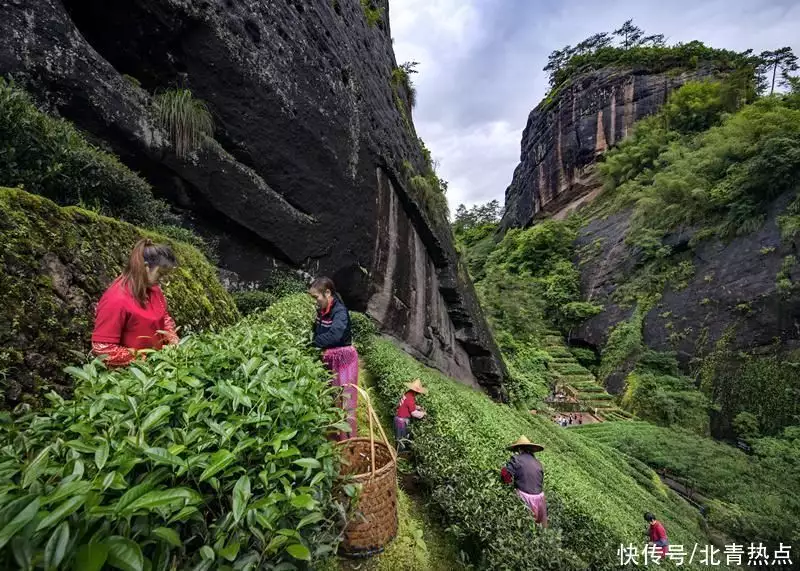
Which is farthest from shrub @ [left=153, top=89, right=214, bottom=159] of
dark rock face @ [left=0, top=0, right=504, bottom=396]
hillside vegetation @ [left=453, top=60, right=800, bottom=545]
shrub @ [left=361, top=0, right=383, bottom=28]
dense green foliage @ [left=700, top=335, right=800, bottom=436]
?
dense green foliage @ [left=700, top=335, right=800, bottom=436]

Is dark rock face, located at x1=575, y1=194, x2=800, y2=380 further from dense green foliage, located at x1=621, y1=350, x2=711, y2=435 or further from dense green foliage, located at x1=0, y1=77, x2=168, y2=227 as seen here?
dense green foliage, located at x1=0, y1=77, x2=168, y2=227

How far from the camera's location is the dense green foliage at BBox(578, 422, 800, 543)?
12.3 m

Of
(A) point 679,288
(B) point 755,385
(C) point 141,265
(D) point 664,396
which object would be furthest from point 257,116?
(A) point 679,288

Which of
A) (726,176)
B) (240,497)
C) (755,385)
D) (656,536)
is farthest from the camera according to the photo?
(726,176)

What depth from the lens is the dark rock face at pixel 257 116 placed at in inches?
218

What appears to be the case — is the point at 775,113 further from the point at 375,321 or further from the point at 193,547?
the point at 193,547

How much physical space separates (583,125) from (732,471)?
33.5 metres

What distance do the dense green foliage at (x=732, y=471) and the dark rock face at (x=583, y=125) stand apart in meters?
27.2

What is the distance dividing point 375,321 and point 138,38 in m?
7.39

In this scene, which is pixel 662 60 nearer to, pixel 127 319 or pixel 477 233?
pixel 477 233

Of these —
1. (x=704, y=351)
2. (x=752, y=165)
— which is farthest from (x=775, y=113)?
(x=704, y=351)

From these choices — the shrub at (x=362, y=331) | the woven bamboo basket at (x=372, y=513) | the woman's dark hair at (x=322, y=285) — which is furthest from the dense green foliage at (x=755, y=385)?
the woven bamboo basket at (x=372, y=513)

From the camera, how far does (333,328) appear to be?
11.6ft

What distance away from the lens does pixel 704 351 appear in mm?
22250
